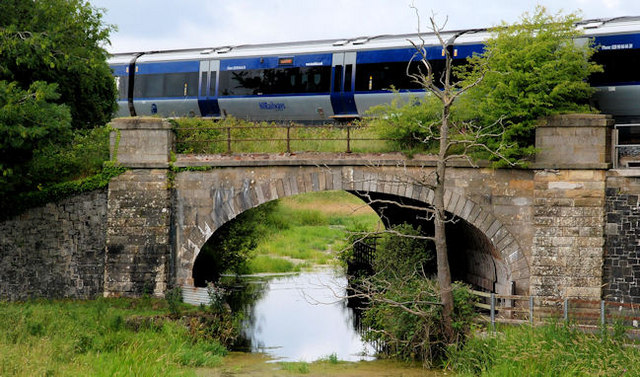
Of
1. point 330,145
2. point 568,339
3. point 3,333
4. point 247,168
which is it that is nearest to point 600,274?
point 568,339

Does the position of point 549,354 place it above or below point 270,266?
below

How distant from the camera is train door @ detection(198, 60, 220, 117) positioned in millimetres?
23562

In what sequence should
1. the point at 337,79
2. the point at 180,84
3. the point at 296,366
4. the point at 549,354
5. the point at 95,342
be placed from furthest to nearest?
1. the point at 180,84
2. the point at 337,79
3. the point at 296,366
4. the point at 95,342
5. the point at 549,354

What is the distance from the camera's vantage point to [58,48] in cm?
1833

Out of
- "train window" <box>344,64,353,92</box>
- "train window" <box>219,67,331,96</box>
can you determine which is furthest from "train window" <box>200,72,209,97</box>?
"train window" <box>344,64,353,92</box>

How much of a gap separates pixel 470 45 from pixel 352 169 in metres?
5.43

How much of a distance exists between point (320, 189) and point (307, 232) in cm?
2122

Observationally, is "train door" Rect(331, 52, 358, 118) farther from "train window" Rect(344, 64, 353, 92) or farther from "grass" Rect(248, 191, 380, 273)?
"grass" Rect(248, 191, 380, 273)

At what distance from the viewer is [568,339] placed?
1389 cm

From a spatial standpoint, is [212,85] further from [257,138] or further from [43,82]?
[43,82]

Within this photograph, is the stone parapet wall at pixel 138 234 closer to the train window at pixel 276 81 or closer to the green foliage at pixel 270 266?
the train window at pixel 276 81

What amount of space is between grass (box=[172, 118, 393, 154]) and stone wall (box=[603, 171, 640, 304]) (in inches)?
190

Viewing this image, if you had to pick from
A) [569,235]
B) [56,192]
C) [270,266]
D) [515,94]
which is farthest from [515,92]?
[270,266]

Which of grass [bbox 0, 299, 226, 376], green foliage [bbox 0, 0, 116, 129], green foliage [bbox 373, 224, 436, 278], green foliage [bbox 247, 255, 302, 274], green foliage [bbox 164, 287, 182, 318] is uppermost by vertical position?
green foliage [bbox 0, 0, 116, 129]
